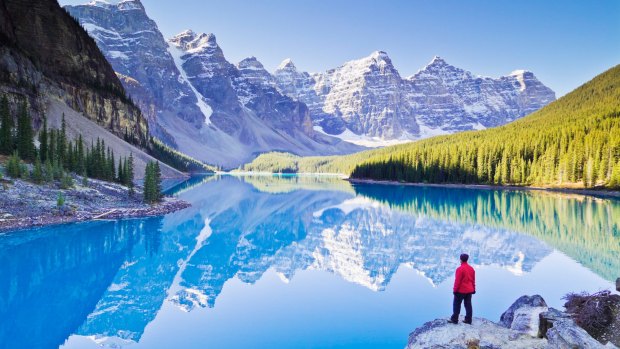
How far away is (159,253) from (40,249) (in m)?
6.85

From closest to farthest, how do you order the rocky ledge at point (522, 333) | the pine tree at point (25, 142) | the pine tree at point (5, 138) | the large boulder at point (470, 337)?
the rocky ledge at point (522, 333) → the large boulder at point (470, 337) → the pine tree at point (5, 138) → the pine tree at point (25, 142)

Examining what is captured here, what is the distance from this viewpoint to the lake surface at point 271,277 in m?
13.0

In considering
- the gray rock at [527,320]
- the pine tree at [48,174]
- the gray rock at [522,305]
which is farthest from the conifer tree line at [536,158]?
the pine tree at [48,174]

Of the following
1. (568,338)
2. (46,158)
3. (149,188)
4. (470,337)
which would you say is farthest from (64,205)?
(568,338)

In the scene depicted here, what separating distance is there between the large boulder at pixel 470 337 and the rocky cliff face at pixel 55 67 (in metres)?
80.8

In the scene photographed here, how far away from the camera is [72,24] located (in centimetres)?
10575

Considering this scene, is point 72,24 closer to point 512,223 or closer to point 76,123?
point 76,123

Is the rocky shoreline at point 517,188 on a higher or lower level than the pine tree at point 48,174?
lower

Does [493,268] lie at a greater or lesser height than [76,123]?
lesser

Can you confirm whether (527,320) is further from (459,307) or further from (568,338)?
(568,338)

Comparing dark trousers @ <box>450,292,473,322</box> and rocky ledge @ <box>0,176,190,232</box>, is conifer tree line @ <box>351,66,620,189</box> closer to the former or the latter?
dark trousers @ <box>450,292,473,322</box>

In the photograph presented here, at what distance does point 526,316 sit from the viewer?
10539 mm

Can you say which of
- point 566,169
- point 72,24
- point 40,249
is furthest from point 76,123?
point 566,169

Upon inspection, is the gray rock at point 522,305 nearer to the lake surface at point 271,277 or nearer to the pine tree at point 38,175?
the lake surface at point 271,277
